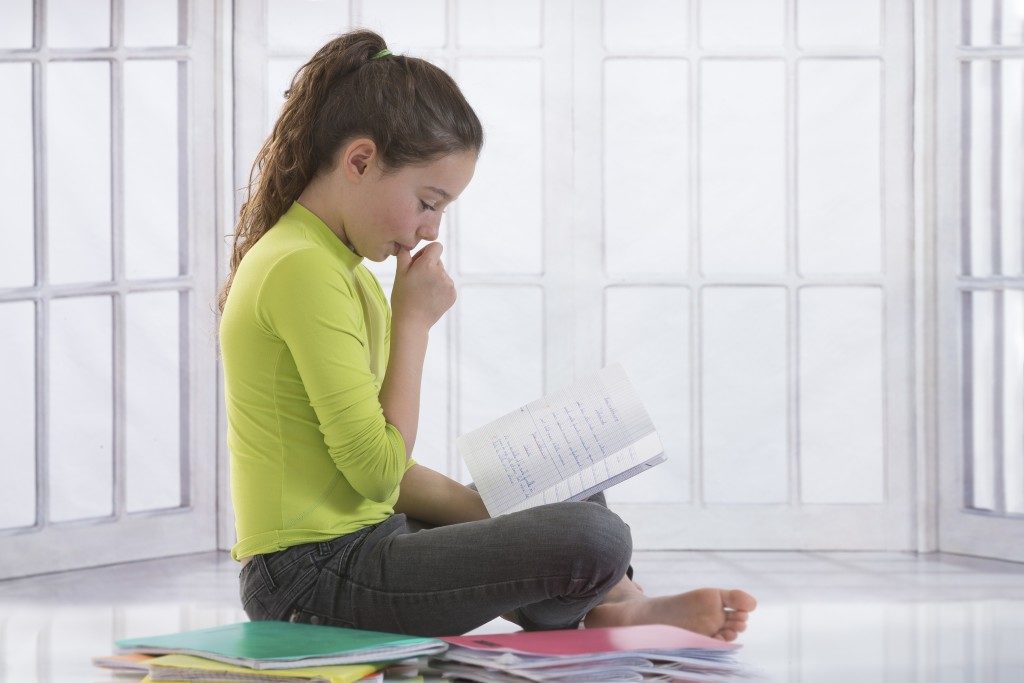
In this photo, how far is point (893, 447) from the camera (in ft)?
9.03

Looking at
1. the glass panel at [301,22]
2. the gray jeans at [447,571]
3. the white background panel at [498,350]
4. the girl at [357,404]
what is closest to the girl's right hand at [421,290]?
the girl at [357,404]

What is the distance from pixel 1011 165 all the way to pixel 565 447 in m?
1.46

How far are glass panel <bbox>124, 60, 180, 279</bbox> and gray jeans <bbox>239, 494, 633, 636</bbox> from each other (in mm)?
1267

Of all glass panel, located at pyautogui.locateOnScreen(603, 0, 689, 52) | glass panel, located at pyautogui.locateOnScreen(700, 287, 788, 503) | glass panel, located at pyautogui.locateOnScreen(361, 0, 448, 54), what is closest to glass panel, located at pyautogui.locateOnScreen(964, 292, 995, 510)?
glass panel, located at pyautogui.locateOnScreen(700, 287, 788, 503)

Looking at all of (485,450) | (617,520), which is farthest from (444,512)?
(617,520)

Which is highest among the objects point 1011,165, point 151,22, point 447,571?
point 151,22

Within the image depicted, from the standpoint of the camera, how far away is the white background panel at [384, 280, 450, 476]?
110 inches

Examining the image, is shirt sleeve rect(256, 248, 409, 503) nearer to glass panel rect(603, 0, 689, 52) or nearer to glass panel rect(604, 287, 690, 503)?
glass panel rect(604, 287, 690, 503)

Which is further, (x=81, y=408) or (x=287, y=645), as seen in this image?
(x=81, y=408)

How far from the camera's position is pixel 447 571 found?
5.09ft

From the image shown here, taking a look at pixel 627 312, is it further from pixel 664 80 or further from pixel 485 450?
pixel 485 450

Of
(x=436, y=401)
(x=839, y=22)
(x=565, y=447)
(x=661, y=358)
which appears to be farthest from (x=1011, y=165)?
(x=565, y=447)

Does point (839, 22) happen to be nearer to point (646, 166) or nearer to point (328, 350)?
point (646, 166)

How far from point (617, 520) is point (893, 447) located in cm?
136
